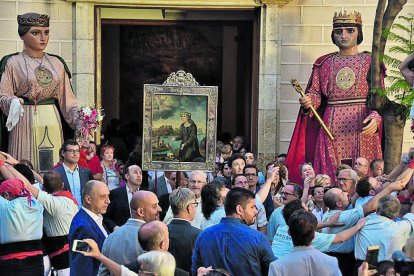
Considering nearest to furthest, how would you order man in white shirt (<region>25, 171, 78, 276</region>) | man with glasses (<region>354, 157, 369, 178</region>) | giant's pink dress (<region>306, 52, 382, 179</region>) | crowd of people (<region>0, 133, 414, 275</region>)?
crowd of people (<region>0, 133, 414, 275</region>), man in white shirt (<region>25, 171, 78, 276</region>), man with glasses (<region>354, 157, 369, 178</region>), giant's pink dress (<region>306, 52, 382, 179</region>)

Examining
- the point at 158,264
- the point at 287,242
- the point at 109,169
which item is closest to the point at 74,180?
the point at 109,169

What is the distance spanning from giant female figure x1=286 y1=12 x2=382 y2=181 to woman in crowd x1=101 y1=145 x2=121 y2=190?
7.39ft

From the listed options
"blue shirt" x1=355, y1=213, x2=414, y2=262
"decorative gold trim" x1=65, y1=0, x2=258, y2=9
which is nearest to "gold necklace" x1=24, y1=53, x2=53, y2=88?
"decorative gold trim" x1=65, y1=0, x2=258, y2=9

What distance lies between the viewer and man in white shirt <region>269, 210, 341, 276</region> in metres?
8.50

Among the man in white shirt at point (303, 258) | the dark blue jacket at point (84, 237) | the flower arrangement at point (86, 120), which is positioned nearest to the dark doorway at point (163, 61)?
the flower arrangement at point (86, 120)

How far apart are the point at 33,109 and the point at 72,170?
2.00 meters

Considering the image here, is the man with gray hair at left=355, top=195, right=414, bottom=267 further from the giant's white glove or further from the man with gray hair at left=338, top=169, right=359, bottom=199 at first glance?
the giant's white glove

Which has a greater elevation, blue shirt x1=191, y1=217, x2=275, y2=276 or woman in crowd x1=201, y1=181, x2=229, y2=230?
woman in crowd x1=201, y1=181, x2=229, y2=230

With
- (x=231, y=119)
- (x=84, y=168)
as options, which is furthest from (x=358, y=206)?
(x=231, y=119)

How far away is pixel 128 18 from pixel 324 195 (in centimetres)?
837

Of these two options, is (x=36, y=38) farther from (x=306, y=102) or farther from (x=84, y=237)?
(x=84, y=237)

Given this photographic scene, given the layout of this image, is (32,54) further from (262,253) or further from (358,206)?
(262,253)

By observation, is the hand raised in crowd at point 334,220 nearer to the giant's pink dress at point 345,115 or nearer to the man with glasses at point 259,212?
the man with glasses at point 259,212

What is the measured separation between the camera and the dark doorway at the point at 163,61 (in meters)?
22.5
